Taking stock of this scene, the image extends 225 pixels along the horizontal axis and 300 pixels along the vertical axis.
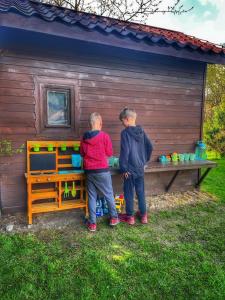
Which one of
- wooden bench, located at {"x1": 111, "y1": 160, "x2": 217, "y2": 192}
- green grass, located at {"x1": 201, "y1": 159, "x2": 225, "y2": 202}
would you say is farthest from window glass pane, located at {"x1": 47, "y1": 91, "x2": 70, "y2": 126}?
green grass, located at {"x1": 201, "y1": 159, "x2": 225, "y2": 202}

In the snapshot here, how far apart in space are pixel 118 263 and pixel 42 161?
2.07 meters

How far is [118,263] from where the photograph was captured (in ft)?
9.89

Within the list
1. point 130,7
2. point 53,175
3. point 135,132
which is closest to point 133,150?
point 135,132

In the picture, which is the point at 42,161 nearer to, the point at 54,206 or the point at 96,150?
the point at 54,206

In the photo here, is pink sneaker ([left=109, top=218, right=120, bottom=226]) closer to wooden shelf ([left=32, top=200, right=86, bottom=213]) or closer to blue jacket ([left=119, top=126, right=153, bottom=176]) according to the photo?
wooden shelf ([left=32, top=200, right=86, bottom=213])

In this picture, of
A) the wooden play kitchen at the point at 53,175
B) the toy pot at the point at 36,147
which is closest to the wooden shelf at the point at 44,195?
the wooden play kitchen at the point at 53,175

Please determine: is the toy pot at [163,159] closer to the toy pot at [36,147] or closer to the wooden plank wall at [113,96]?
the wooden plank wall at [113,96]

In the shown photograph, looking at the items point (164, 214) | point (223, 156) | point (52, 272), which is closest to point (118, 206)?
point (164, 214)

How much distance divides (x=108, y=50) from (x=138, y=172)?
2378mm

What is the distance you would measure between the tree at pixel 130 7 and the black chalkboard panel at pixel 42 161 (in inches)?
144

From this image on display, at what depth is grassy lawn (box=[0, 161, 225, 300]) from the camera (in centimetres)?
252

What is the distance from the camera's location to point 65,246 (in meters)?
3.37

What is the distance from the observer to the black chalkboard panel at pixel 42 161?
4160 mm

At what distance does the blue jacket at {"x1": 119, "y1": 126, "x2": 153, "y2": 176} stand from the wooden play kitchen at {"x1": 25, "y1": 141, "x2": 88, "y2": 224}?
813mm
